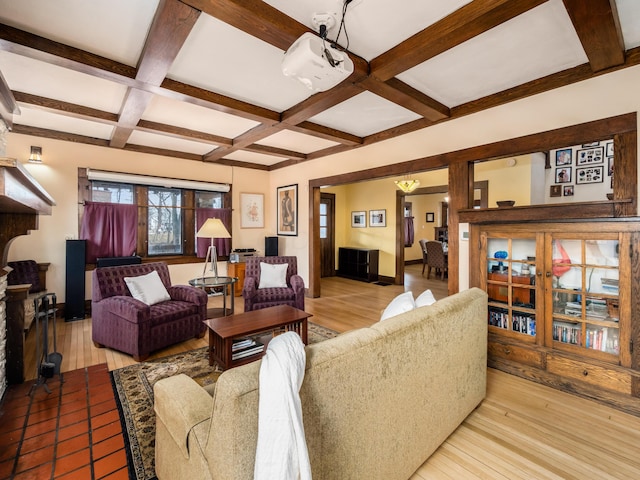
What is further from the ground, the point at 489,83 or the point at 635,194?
the point at 489,83

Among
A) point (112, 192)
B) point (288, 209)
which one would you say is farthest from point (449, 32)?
point (112, 192)

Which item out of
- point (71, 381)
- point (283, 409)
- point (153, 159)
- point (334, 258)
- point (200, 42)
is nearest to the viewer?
point (283, 409)

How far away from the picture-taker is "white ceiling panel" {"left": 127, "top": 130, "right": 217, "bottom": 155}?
4412mm

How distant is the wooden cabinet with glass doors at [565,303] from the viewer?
84.4 inches

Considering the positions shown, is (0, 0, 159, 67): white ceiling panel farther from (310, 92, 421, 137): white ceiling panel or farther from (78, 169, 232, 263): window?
(78, 169, 232, 263): window

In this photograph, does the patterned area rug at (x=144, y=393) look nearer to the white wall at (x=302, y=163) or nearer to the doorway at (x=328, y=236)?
the white wall at (x=302, y=163)

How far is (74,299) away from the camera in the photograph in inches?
163

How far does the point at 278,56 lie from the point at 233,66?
1.39ft

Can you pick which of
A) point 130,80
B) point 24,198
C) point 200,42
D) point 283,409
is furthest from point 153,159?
point 283,409

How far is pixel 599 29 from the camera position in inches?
76.2

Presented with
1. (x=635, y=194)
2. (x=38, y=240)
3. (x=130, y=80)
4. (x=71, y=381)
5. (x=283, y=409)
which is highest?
(x=130, y=80)

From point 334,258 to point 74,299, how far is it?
17.9 ft

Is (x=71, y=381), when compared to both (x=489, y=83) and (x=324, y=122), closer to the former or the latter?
Result: (x=324, y=122)

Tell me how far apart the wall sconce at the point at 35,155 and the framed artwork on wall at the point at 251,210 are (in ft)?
9.87
